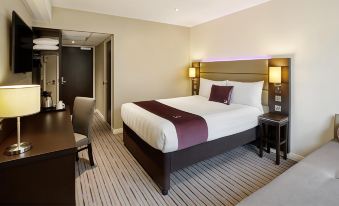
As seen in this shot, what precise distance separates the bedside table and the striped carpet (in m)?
0.26

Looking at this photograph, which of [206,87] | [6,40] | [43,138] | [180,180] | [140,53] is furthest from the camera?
[140,53]

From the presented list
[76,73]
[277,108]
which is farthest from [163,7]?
[76,73]

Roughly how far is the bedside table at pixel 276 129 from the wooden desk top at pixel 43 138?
264cm

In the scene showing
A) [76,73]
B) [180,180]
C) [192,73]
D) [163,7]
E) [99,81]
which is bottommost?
[180,180]

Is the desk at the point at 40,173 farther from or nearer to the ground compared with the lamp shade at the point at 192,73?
nearer to the ground

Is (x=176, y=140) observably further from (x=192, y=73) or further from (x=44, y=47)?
(x=192, y=73)

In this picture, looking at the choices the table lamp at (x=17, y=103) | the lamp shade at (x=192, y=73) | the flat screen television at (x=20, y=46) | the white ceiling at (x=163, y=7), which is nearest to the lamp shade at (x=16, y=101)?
the table lamp at (x=17, y=103)

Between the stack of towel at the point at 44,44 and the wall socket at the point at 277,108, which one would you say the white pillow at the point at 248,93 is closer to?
the wall socket at the point at 277,108

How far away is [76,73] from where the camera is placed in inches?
247

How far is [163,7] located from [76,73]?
3.93 meters

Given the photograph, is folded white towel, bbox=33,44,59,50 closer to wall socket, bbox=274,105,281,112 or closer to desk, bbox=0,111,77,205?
desk, bbox=0,111,77,205

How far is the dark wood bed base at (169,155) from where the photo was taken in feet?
7.55

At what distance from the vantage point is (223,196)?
2.24 metres

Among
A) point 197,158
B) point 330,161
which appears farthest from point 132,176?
point 330,161
